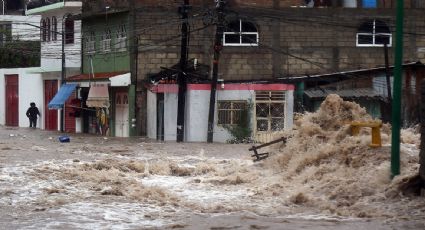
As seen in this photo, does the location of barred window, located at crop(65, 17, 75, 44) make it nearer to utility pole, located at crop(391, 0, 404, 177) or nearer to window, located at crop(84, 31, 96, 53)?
window, located at crop(84, 31, 96, 53)

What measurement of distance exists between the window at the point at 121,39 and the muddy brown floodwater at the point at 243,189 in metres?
16.6

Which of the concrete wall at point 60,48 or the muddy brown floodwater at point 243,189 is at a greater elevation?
the concrete wall at point 60,48

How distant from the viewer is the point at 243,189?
17.3 m

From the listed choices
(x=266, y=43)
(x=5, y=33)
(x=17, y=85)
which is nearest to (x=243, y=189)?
(x=266, y=43)

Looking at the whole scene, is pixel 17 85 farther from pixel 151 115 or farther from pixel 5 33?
pixel 151 115

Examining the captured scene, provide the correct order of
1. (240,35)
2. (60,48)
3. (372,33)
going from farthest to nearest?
(60,48) → (372,33) → (240,35)

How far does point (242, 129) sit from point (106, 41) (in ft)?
32.9

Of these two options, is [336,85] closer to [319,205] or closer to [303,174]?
[303,174]

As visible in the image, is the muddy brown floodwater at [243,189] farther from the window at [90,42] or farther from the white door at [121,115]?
the window at [90,42]

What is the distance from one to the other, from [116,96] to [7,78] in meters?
17.7

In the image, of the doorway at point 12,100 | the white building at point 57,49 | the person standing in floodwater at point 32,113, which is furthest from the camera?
the doorway at point 12,100

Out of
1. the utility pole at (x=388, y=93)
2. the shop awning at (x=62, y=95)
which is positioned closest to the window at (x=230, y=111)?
the utility pole at (x=388, y=93)

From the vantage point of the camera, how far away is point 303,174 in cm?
1736

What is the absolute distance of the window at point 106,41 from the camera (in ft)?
136
